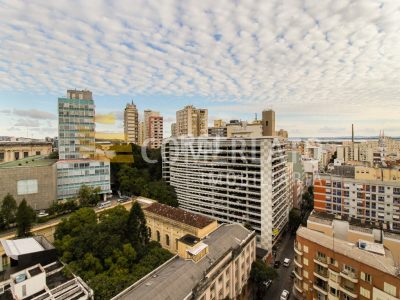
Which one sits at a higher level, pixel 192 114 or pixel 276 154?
pixel 192 114

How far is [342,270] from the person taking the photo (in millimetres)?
19281

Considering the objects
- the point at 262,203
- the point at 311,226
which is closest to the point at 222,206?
the point at 262,203

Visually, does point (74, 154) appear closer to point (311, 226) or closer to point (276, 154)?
point (276, 154)

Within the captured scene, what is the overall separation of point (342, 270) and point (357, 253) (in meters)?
1.96

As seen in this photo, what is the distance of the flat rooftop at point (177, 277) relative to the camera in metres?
16.5

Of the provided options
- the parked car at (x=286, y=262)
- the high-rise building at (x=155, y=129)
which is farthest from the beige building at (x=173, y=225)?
the high-rise building at (x=155, y=129)

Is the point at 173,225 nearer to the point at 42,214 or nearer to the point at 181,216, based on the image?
the point at 181,216

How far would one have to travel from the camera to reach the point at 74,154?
5016 centimetres

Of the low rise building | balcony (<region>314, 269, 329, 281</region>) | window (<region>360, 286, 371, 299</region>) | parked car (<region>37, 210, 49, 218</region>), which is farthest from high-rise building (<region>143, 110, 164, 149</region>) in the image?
window (<region>360, 286, 371, 299</region>)

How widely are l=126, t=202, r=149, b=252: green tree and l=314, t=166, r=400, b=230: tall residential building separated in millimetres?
33477

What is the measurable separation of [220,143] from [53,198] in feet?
106

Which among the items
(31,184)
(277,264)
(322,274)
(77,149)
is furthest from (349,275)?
(77,149)

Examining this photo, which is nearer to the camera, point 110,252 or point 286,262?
point 110,252

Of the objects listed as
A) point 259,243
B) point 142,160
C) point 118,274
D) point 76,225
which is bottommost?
point 259,243
